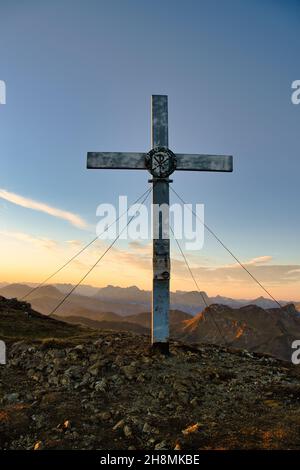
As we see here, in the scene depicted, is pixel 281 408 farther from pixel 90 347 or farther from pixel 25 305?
pixel 25 305

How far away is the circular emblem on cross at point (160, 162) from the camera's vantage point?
11.9 meters

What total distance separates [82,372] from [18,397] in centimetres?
175

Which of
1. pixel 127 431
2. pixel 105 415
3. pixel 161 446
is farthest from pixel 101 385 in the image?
pixel 161 446

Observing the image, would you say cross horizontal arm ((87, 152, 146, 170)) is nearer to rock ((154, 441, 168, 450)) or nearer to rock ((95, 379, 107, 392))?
rock ((95, 379, 107, 392))

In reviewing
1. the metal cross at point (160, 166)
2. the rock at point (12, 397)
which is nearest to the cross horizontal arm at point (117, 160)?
→ the metal cross at point (160, 166)

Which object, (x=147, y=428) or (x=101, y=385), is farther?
(x=101, y=385)

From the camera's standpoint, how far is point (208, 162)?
12.6 meters

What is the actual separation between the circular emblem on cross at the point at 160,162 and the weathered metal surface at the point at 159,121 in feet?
1.08

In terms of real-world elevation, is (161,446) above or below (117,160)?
below

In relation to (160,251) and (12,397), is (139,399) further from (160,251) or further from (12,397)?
(160,251)

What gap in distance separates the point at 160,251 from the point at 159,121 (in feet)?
14.9

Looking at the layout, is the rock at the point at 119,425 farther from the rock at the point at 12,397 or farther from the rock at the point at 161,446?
the rock at the point at 12,397

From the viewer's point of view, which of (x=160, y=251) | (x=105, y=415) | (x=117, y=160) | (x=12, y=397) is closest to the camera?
(x=105, y=415)
